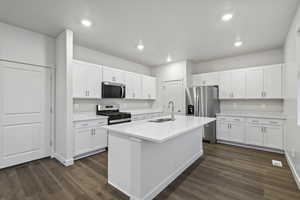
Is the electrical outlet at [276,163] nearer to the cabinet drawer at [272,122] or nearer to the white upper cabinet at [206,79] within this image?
the cabinet drawer at [272,122]

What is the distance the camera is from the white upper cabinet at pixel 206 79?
4.42m

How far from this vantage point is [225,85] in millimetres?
4250

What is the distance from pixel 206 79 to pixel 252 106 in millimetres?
1547

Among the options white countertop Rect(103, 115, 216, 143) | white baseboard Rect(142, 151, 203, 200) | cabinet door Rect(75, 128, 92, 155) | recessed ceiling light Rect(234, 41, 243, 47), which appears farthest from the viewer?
recessed ceiling light Rect(234, 41, 243, 47)

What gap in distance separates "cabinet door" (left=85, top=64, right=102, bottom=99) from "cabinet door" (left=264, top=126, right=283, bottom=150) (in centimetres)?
435

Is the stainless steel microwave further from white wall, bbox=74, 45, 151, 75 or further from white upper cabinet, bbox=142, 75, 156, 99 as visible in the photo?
white upper cabinet, bbox=142, 75, 156, 99

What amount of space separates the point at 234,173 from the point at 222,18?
270 cm

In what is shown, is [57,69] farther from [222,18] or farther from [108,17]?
[222,18]

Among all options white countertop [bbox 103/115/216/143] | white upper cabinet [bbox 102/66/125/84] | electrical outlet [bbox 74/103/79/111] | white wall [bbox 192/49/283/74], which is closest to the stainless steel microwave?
white upper cabinet [bbox 102/66/125/84]

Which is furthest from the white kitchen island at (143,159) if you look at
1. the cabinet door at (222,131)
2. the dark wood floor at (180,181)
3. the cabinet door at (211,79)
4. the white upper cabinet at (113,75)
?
the cabinet door at (211,79)

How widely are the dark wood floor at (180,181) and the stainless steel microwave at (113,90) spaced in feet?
5.39

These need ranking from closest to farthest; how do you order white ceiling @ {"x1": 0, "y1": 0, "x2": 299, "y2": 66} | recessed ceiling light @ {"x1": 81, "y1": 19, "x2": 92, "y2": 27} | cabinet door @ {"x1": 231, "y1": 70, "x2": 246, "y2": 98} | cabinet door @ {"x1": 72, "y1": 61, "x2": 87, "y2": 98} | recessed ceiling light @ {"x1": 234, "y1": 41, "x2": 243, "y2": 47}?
white ceiling @ {"x1": 0, "y1": 0, "x2": 299, "y2": 66}, recessed ceiling light @ {"x1": 81, "y1": 19, "x2": 92, "y2": 27}, cabinet door @ {"x1": 72, "y1": 61, "x2": 87, "y2": 98}, recessed ceiling light @ {"x1": 234, "y1": 41, "x2": 243, "y2": 47}, cabinet door @ {"x1": 231, "y1": 70, "x2": 246, "y2": 98}

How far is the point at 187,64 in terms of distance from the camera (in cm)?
484

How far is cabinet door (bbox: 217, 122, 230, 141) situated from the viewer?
3988 mm
